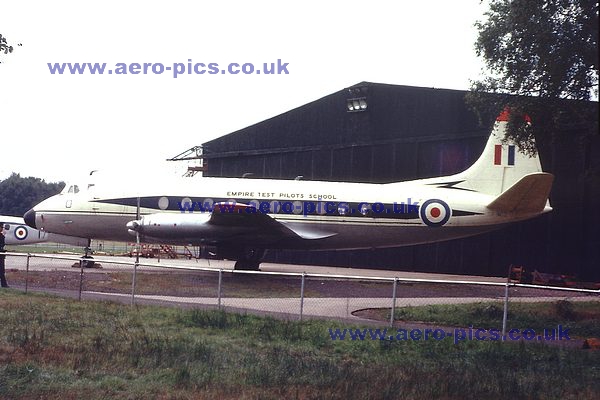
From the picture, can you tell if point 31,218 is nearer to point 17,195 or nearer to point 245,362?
point 245,362

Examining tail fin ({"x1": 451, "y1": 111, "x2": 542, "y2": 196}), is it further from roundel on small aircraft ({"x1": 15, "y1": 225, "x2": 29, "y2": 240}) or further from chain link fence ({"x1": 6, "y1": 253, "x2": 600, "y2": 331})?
roundel on small aircraft ({"x1": 15, "y1": 225, "x2": 29, "y2": 240})

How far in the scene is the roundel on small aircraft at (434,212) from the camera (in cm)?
2922

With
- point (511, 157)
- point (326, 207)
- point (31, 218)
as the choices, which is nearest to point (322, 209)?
point (326, 207)

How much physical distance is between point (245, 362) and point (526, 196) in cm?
1784

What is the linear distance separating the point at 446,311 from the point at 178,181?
15218 mm

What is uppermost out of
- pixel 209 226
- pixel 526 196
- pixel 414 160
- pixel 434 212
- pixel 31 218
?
pixel 414 160

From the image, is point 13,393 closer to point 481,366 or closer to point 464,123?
point 481,366

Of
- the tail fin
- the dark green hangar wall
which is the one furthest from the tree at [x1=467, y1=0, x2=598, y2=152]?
the tail fin

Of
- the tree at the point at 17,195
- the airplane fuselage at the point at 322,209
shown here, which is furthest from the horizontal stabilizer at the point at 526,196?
the tree at the point at 17,195

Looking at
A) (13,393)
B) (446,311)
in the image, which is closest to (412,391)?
(13,393)

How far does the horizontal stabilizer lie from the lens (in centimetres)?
2539

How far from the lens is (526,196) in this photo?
2647 centimetres

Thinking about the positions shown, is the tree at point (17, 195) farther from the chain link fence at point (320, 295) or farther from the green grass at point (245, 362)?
the green grass at point (245, 362)

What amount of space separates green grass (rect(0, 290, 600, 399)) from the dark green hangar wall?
50.3 feet
